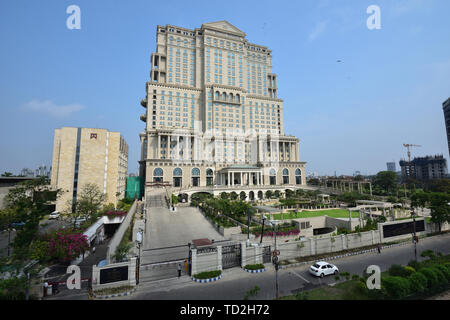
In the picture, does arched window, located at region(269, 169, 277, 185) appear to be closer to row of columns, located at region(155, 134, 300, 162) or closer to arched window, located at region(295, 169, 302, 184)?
row of columns, located at region(155, 134, 300, 162)

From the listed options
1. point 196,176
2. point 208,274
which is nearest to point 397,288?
point 208,274

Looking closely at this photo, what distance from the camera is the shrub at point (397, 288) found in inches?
542

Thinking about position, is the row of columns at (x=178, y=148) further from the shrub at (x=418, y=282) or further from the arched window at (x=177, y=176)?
the shrub at (x=418, y=282)

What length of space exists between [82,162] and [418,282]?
5554 cm

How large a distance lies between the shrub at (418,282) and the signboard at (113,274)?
2089 centimetres

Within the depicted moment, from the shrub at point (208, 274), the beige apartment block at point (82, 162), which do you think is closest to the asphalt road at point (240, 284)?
the shrub at point (208, 274)

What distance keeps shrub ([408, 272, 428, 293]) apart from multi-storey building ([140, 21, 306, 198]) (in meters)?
65.0

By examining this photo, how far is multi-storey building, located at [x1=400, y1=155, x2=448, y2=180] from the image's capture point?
146 meters

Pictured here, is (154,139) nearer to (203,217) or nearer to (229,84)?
(229,84)

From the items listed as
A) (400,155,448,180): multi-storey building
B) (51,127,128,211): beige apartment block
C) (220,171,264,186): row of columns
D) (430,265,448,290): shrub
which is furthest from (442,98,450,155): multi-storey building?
(51,127,128,211): beige apartment block

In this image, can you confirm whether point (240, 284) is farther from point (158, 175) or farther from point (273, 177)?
point (273, 177)

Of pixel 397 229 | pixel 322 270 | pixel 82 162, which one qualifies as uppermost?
pixel 82 162

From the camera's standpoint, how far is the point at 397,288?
13742mm

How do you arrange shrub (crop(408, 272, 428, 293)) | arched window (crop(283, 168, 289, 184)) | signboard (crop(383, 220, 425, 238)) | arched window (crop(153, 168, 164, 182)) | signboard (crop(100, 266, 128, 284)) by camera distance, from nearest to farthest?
1. shrub (crop(408, 272, 428, 293))
2. signboard (crop(100, 266, 128, 284))
3. signboard (crop(383, 220, 425, 238))
4. arched window (crop(153, 168, 164, 182))
5. arched window (crop(283, 168, 289, 184))
